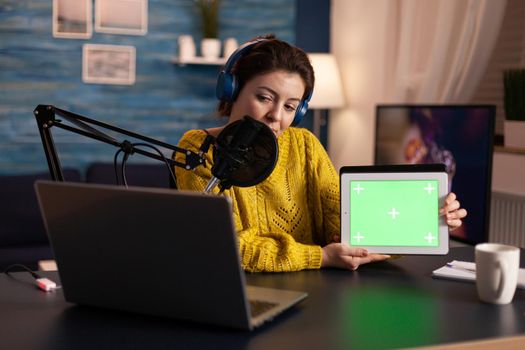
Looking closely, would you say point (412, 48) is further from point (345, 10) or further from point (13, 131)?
point (13, 131)

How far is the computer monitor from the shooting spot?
2.70 metres

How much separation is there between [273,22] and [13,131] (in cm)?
177

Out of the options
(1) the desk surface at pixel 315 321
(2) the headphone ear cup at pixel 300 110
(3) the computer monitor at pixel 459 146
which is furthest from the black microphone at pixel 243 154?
(3) the computer monitor at pixel 459 146

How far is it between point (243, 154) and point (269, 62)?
465 millimetres

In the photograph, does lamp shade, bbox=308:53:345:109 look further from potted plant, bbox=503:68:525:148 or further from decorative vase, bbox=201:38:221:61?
potted plant, bbox=503:68:525:148

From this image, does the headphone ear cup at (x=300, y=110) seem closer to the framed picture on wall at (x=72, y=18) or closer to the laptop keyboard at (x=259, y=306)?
the laptop keyboard at (x=259, y=306)

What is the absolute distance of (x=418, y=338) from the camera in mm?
1062

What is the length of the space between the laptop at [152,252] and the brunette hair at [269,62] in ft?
2.23

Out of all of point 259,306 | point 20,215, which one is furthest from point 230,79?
point 20,215

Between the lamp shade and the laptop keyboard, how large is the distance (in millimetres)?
3213

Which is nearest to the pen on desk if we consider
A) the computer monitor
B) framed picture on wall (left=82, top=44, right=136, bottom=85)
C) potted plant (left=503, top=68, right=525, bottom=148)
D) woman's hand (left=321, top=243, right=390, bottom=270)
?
woman's hand (left=321, top=243, right=390, bottom=270)

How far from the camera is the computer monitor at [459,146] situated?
2.70 m

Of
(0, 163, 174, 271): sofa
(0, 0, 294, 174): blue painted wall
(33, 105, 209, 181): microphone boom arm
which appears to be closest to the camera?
(33, 105, 209, 181): microphone boom arm

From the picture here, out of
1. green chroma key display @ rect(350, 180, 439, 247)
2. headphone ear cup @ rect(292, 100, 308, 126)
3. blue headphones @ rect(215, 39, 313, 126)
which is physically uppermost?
blue headphones @ rect(215, 39, 313, 126)
